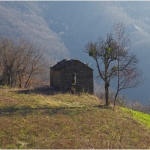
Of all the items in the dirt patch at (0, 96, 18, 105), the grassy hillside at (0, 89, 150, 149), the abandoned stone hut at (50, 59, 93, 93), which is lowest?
the grassy hillside at (0, 89, 150, 149)

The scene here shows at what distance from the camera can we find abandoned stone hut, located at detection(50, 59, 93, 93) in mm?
24406

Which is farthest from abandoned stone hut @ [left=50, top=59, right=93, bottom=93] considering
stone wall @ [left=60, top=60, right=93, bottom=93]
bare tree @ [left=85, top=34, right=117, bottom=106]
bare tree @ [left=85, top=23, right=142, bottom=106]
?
bare tree @ [left=85, top=23, right=142, bottom=106]

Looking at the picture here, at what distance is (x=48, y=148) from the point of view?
7434 mm

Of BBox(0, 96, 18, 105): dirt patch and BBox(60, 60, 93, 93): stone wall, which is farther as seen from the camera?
BBox(60, 60, 93, 93): stone wall

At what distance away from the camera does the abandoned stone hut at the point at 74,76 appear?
80.1 ft

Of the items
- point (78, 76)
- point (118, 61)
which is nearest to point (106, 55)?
point (118, 61)

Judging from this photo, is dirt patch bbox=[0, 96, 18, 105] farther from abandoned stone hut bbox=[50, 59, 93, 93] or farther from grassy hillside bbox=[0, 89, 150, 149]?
abandoned stone hut bbox=[50, 59, 93, 93]

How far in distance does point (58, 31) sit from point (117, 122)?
346 feet

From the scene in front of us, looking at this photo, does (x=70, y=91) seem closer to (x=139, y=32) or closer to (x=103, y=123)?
(x=103, y=123)

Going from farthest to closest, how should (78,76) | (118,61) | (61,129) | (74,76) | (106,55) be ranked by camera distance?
(74,76), (78,76), (106,55), (118,61), (61,129)

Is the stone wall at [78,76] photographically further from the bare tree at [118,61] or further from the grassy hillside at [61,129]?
the grassy hillside at [61,129]

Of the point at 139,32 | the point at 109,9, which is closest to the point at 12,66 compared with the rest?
the point at 139,32

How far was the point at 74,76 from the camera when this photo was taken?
985 inches

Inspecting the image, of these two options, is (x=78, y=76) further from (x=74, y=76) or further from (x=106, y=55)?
(x=106, y=55)
